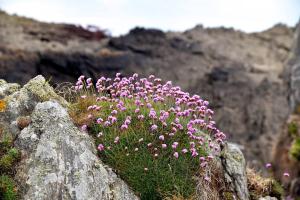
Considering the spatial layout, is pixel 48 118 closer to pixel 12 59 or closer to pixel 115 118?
pixel 115 118

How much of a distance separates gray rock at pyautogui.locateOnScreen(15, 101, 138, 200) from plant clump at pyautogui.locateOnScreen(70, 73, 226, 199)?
26cm

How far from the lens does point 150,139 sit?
10.7m

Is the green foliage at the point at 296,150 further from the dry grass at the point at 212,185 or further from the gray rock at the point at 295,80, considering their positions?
the dry grass at the point at 212,185

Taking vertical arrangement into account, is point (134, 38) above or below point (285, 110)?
above

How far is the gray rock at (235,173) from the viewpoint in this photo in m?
11.5

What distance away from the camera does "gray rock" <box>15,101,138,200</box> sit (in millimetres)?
9523

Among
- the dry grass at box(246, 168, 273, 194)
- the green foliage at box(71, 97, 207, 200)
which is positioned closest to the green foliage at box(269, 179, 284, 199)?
the dry grass at box(246, 168, 273, 194)

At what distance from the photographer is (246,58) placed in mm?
46281

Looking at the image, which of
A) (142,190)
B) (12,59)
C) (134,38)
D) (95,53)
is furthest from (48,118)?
(134,38)

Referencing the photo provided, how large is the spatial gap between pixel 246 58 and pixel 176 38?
5563 mm

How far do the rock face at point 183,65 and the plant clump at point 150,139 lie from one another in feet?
71.1

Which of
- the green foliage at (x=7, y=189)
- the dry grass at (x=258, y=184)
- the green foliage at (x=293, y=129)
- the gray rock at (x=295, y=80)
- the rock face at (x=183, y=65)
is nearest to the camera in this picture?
the green foliage at (x=7, y=189)

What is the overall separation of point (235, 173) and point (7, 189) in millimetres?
4352

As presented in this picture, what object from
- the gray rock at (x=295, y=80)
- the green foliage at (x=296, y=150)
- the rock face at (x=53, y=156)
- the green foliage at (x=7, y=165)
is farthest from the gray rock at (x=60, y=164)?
the gray rock at (x=295, y=80)
